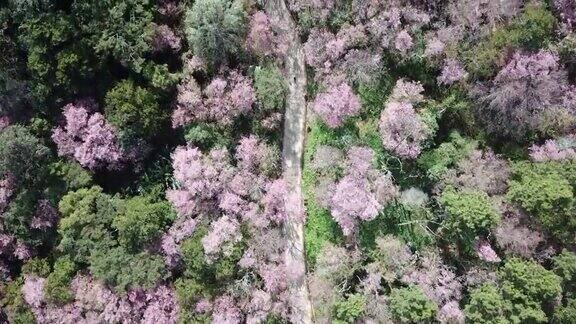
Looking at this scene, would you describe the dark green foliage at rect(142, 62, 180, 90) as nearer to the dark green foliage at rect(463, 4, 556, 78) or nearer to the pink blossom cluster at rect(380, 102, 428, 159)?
the pink blossom cluster at rect(380, 102, 428, 159)

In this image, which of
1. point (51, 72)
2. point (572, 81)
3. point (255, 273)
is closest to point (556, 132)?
point (572, 81)

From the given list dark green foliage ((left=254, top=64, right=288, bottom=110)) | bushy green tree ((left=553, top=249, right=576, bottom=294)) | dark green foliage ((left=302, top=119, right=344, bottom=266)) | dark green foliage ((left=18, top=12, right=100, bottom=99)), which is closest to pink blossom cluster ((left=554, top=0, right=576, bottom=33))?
bushy green tree ((left=553, top=249, right=576, bottom=294))

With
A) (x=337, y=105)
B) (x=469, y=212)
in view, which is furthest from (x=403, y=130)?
(x=469, y=212)

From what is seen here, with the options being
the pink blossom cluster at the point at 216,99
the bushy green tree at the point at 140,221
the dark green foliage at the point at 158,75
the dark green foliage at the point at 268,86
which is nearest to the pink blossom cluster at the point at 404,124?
the dark green foliage at the point at 268,86

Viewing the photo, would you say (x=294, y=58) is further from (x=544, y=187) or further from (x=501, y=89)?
(x=544, y=187)

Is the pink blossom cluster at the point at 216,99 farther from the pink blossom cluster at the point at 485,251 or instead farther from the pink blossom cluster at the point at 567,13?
the pink blossom cluster at the point at 567,13

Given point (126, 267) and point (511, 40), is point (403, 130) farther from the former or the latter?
point (126, 267)

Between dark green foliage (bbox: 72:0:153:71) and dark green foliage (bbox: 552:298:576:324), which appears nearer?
dark green foliage (bbox: 552:298:576:324)
